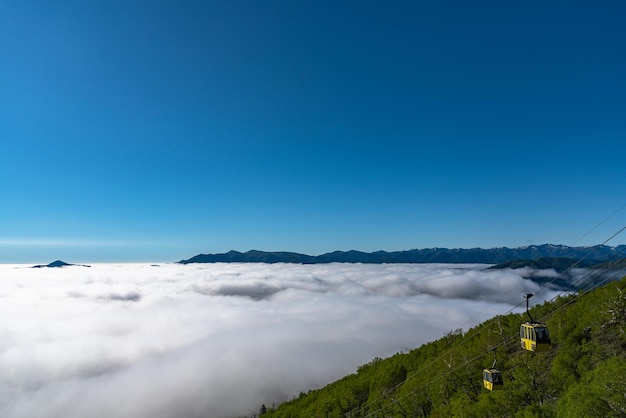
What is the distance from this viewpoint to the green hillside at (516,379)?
Result: 47062 mm

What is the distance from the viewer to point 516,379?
71.9 meters

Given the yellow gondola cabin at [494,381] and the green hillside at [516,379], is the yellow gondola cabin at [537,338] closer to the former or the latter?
the green hillside at [516,379]

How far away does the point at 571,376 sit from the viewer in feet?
218

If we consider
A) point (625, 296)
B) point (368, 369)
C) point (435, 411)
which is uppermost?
point (625, 296)

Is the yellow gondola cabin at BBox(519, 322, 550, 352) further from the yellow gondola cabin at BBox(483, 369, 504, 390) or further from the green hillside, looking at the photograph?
the yellow gondola cabin at BBox(483, 369, 504, 390)

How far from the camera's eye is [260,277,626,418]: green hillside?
47062 mm

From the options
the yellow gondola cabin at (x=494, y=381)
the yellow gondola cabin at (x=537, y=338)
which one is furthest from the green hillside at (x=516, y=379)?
the yellow gondola cabin at (x=494, y=381)

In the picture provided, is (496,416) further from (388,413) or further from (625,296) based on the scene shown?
(625,296)

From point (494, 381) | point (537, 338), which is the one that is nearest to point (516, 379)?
point (494, 381)

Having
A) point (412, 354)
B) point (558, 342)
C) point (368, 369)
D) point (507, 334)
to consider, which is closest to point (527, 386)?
point (558, 342)

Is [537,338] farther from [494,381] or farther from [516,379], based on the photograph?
[516,379]

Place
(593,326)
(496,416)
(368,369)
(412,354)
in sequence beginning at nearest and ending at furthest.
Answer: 1. (496,416)
2. (593,326)
3. (412,354)
4. (368,369)

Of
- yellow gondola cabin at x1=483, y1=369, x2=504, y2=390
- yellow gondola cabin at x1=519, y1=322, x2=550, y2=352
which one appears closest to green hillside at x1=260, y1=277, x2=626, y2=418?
yellow gondola cabin at x1=519, y1=322, x2=550, y2=352

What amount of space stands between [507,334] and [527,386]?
229 ft
